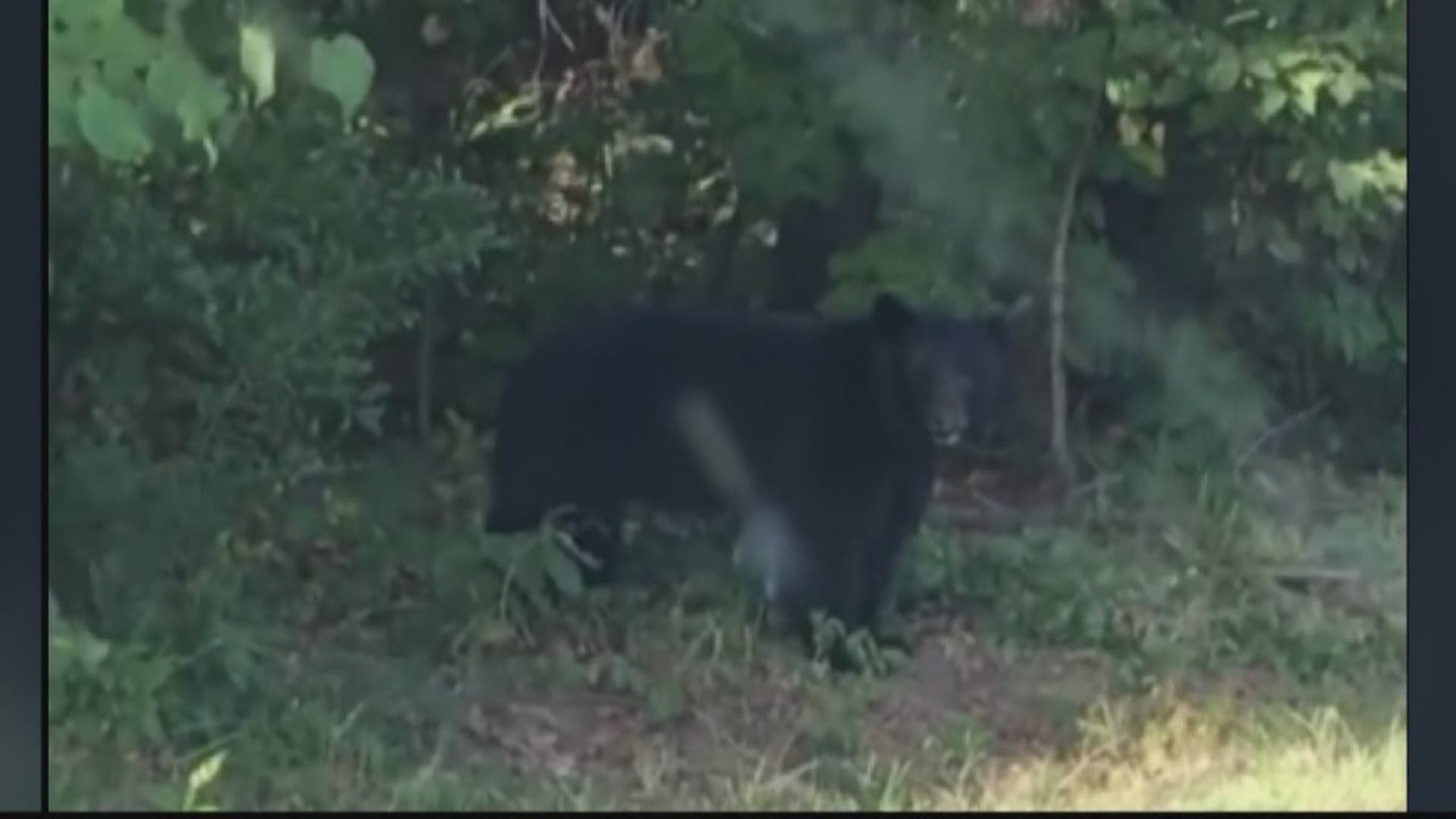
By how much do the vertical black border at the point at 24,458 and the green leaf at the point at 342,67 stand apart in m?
0.45

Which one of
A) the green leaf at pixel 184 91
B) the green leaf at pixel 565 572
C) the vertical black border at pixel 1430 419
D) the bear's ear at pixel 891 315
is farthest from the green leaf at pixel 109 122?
the vertical black border at pixel 1430 419

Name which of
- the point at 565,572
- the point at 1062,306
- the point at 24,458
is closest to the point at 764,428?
the point at 565,572

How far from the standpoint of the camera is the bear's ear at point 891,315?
16.6ft

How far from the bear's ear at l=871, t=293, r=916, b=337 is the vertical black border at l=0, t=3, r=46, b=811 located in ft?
4.70

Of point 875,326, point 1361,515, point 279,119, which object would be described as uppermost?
point 279,119

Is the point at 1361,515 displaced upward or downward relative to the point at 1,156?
downward

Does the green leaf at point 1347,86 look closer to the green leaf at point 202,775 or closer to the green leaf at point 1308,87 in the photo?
the green leaf at point 1308,87

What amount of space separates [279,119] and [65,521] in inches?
30.5

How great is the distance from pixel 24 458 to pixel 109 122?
0.63 meters

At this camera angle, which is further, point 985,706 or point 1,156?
point 985,706

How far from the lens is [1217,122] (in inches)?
198

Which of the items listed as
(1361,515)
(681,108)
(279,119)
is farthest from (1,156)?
(1361,515)

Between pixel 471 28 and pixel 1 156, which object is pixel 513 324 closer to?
pixel 471 28

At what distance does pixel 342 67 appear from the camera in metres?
4.78
